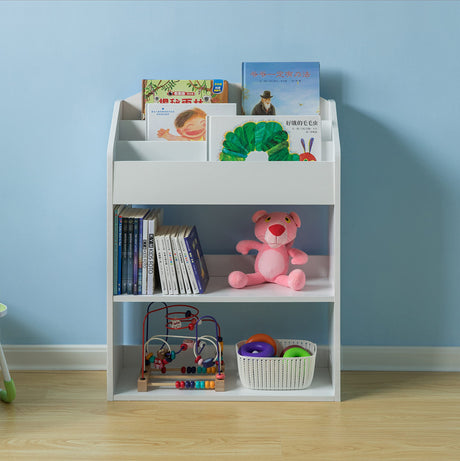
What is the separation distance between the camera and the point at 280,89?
6.28ft

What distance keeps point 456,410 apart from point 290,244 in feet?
2.31

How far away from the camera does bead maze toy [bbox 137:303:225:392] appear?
6.06 ft

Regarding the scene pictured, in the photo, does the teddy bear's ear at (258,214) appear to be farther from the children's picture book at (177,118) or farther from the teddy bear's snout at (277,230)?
the children's picture book at (177,118)

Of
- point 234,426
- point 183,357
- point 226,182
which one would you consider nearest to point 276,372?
point 234,426

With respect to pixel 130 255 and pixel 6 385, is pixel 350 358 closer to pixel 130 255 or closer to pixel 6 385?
pixel 130 255

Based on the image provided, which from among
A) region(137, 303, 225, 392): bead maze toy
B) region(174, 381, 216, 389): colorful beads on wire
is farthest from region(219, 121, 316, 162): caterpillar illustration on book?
region(174, 381, 216, 389): colorful beads on wire

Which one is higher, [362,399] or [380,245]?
[380,245]

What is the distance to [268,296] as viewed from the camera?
1788 mm

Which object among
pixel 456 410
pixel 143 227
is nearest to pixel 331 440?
pixel 456 410

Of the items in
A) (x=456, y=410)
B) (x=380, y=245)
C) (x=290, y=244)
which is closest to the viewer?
(x=456, y=410)

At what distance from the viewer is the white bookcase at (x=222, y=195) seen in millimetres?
1741

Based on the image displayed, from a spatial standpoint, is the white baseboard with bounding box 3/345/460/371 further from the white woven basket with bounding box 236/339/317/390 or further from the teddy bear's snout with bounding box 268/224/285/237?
the teddy bear's snout with bounding box 268/224/285/237

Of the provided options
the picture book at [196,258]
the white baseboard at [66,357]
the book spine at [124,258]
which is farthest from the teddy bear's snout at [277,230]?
the white baseboard at [66,357]

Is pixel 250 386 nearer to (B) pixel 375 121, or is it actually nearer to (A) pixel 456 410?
(A) pixel 456 410
